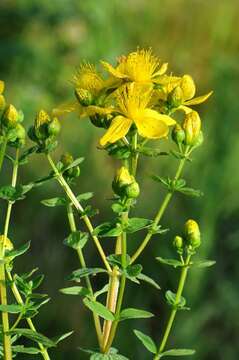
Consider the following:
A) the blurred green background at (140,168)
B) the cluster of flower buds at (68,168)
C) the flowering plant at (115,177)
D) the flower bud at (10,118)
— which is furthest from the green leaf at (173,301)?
the blurred green background at (140,168)

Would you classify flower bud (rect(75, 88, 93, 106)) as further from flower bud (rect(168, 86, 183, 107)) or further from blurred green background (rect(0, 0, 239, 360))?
blurred green background (rect(0, 0, 239, 360))

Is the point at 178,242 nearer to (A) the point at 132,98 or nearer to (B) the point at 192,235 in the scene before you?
(B) the point at 192,235

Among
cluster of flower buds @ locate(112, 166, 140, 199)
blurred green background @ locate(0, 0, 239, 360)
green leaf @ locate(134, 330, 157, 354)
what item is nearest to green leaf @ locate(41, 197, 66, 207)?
cluster of flower buds @ locate(112, 166, 140, 199)

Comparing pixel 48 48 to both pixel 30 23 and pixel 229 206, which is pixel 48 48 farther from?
pixel 229 206

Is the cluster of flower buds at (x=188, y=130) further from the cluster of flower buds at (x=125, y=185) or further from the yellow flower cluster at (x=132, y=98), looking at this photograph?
the cluster of flower buds at (x=125, y=185)

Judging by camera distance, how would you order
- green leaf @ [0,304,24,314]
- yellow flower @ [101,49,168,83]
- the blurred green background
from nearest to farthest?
green leaf @ [0,304,24,314]
yellow flower @ [101,49,168,83]
the blurred green background

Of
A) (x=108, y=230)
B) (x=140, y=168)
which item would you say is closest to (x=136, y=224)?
(x=108, y=230)

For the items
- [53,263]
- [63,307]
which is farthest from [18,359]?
[53,263]
